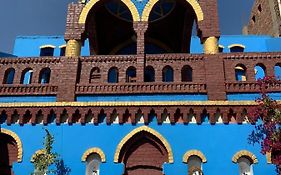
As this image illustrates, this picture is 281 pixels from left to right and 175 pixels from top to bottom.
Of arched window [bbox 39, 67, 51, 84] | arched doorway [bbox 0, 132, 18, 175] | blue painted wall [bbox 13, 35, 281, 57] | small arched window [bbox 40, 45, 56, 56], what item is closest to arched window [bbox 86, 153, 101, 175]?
arched doorway [bbox 0, 132, 18, 175]

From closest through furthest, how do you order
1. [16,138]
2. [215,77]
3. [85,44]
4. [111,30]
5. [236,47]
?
[16,138] → [215,77] → [111,30] → [85,44] → [236,47]

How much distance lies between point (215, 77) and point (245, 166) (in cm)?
304

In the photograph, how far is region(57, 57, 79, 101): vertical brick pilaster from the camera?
522 inches

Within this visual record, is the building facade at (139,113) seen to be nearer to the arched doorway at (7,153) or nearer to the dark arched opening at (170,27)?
the arched doorway at (7,153)

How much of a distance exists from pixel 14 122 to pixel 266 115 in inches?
318

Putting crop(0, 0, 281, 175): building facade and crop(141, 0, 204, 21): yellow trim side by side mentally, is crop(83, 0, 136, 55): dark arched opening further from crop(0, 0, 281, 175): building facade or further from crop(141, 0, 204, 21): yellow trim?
crop(0, 0, 281, 175): building facade

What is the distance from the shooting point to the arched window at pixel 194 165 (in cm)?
1223

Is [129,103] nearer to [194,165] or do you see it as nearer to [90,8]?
[194,165]

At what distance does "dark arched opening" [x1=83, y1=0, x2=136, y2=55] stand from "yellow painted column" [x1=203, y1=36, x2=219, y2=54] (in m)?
3.62

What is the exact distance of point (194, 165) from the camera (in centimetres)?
1238

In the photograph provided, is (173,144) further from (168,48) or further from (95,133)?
(168,48)

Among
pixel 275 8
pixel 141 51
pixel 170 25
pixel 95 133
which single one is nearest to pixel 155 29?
pixel 170 25

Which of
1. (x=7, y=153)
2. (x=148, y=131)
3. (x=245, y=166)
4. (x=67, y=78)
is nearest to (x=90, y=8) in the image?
(x=67, y=78)

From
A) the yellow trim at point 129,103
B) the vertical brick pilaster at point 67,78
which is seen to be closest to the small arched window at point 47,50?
the vertical brick pilaster at point 67,78
